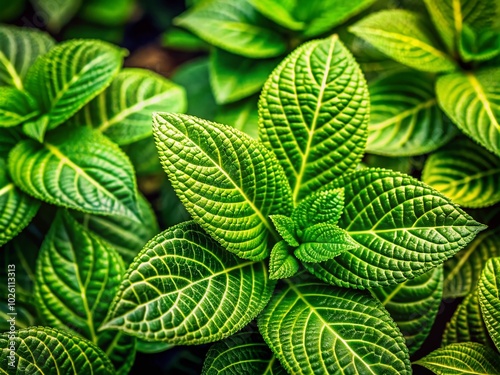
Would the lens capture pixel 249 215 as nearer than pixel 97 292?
Yes

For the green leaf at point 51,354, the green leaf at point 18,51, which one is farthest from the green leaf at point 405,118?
the green leaf at point 18,51

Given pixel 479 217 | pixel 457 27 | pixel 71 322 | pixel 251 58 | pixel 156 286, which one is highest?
pixel 457 27

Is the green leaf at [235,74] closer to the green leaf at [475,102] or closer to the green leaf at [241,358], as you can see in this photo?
the green leaf at [475,102]

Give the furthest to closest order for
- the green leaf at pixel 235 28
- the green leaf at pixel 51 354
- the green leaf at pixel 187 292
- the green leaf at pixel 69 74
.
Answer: the green leaf at pixel 235 28 → the green leaf at pixel 69 74 → the green leaf at pixel 51 354 → the green leaf at pixel 187 292

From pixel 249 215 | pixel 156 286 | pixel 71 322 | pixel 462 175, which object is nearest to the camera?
pixel 156 286

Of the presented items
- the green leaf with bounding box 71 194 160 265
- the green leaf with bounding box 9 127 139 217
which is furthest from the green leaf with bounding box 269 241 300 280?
the green leaf with bounding box 71 194 160 265

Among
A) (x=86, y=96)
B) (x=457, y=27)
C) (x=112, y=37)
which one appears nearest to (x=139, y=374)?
(x=86, y=96)

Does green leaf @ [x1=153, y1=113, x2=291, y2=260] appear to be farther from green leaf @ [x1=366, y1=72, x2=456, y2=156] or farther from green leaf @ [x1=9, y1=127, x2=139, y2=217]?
green leaf @ [x1=366, y1=72, x2=456, y2=156]

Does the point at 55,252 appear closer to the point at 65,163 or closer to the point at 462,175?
the point at 65,163
